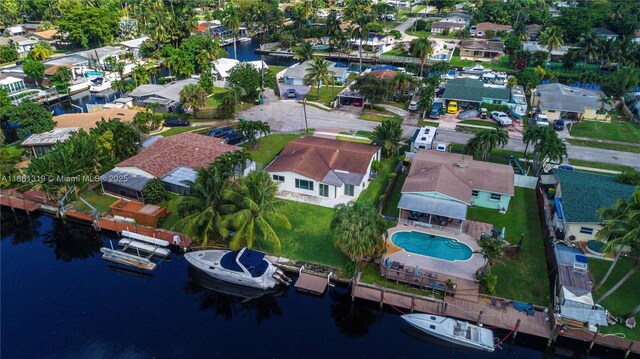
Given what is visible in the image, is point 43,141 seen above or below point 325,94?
above

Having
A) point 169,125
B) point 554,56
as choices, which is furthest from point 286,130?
point 554,56

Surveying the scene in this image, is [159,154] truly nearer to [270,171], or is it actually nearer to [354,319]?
[270,171]

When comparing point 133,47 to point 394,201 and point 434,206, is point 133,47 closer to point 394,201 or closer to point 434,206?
point 394,201

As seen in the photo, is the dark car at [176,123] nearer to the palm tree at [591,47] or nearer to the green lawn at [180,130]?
the green lawn at [180,130]

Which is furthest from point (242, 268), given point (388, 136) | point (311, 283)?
point (388, 136)

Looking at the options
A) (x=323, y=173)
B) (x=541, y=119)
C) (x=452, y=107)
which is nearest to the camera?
(x=323, y=173)

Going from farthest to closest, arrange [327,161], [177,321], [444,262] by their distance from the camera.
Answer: [327,161]
[444,262]
[177,321]

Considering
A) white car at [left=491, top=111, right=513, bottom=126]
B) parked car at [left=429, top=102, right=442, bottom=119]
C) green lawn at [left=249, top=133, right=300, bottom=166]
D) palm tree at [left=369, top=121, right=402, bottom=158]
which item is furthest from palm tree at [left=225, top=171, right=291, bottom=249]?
white car at [left=491, top=111, right=513, bottom=126]
